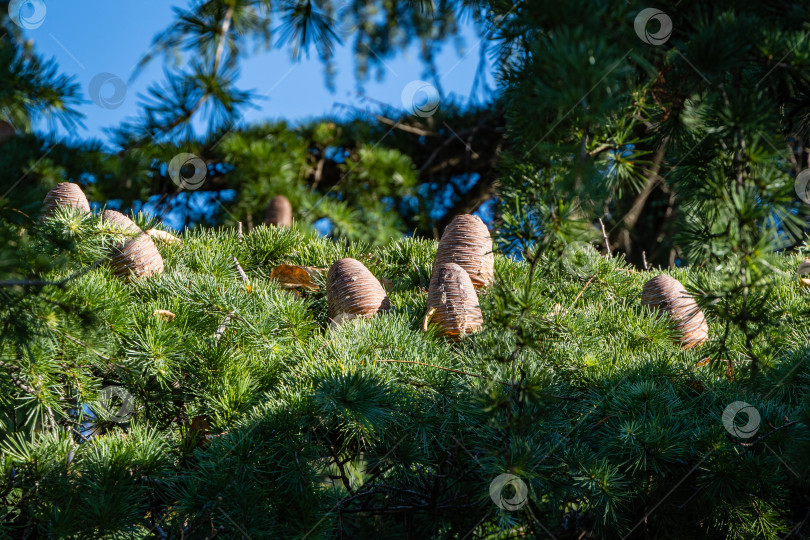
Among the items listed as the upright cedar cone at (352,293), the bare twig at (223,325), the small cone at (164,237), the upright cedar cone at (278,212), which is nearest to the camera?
the bare twig at (223,325)

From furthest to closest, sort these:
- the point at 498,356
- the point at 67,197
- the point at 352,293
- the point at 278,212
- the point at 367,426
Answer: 1. the point at 278,212
2. the point at 67,197
3. the point at 352,293
4. the point at 367,426
5. the point at 498,356

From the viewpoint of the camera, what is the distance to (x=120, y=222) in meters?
1.53

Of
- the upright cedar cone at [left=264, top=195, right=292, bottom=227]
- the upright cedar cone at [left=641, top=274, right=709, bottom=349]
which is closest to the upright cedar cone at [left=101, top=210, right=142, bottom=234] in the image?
the upright cedar cone at [left=264, top=195, right=292, bottom=227]

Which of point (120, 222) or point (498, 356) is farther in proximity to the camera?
point (120, 222)

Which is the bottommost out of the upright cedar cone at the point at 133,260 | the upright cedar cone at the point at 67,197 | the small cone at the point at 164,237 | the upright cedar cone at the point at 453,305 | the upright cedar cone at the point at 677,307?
the upright cedar cone at the point at 677,307

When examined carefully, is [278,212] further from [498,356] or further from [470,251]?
[498,356]

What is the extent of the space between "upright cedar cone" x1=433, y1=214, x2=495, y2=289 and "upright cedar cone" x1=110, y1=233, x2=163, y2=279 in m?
0.61

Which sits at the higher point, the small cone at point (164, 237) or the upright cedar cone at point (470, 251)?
the small cone at point (164, 237)

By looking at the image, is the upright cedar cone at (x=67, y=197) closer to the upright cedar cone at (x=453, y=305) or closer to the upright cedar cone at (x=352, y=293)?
the upright cedar cone at (x=352, y=293)

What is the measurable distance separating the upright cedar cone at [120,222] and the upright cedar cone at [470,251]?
0.67 m

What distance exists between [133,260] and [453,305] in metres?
0.68

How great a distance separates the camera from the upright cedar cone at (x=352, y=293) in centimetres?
142

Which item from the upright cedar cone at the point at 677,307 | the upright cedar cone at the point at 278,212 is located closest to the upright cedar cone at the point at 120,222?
the upright cedar cone at the point at 278,212

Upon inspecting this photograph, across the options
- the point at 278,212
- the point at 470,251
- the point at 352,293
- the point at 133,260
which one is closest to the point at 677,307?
the point at 470,251
